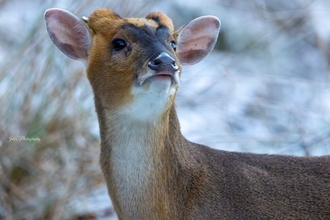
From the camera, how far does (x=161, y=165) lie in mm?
4211

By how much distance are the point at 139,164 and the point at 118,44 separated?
550 mm

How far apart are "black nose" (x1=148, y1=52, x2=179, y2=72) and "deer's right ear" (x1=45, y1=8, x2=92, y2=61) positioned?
0.67m

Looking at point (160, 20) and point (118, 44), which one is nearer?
point (118, 44)

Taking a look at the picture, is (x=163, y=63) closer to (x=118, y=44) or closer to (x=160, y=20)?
(x=118, y=44)

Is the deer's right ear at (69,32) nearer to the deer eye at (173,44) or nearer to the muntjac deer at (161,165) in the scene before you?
the muntjac deer at (161,165)

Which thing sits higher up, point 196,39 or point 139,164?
point 196,39

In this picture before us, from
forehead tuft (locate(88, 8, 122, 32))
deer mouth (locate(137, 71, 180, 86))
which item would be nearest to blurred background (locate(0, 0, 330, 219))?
forehead tuft (locate(88, 8, 122, 32))

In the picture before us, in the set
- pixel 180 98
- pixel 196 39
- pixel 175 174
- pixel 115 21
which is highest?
pixel 115 21

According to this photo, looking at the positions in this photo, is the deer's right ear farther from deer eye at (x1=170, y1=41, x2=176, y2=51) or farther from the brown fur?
deer eye at (x1=170, y1=41, x2=176, y2=51)

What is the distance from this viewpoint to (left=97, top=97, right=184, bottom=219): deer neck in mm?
4152

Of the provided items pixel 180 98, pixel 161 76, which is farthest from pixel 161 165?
pixel 180 98

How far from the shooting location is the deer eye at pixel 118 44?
13.8 feet

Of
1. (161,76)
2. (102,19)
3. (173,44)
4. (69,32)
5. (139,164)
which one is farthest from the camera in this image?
(69,32)

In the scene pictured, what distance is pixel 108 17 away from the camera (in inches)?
174
